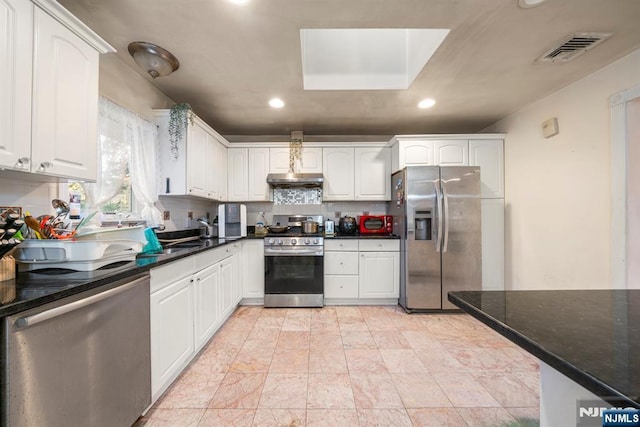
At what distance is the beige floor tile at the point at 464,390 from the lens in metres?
1.70

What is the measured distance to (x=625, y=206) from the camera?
2090 mm

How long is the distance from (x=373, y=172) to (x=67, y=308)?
337 centimetres

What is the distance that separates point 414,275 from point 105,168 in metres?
3.16

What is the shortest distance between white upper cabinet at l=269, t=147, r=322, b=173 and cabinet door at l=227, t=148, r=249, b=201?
362 mm

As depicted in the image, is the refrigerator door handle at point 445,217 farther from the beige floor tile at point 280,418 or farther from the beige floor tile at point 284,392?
the beige floor tile at point 280,418

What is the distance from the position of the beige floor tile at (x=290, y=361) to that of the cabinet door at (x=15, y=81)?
1.94 m

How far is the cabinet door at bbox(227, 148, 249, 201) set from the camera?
3748 millimetres

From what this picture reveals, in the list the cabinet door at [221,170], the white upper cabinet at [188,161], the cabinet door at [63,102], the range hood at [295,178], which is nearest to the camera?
the cabinet door at [63,102]

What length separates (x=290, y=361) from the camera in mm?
2174

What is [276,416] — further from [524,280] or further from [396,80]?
[524,280]

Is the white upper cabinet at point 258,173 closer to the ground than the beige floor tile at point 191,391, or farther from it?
farther from it

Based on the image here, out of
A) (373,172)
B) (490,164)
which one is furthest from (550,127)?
(373,172)

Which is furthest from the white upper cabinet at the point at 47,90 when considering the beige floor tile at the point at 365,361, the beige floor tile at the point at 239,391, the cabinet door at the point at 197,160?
the beige floor tile at the point at 365,361

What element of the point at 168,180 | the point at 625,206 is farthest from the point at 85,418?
the point at 625,206
